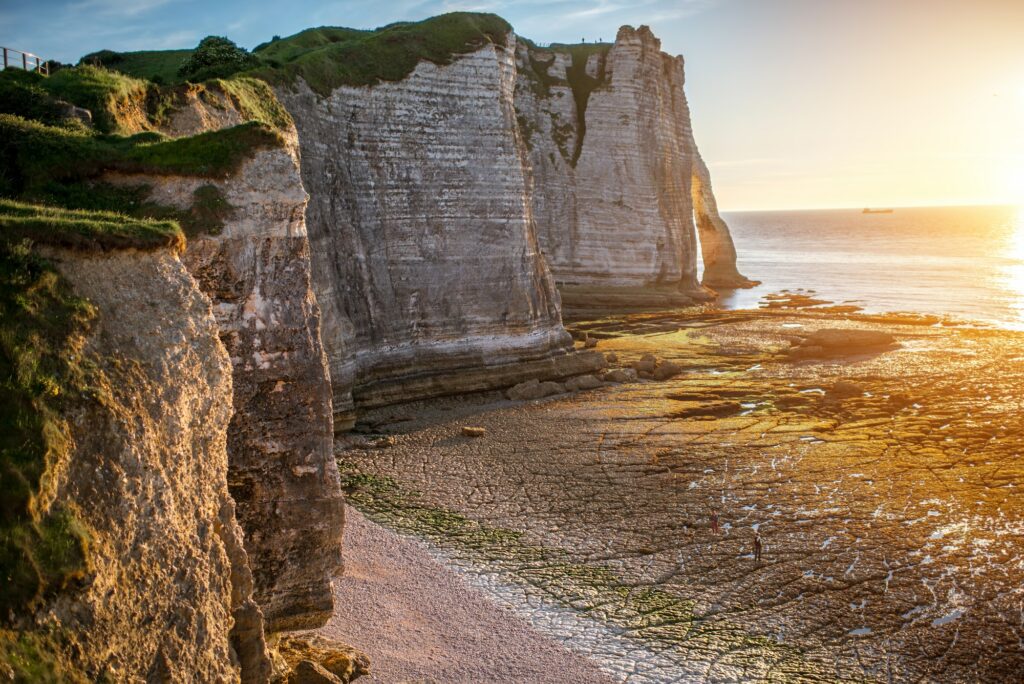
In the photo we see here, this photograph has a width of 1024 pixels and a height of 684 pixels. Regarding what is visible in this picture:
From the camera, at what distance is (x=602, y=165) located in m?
54.3

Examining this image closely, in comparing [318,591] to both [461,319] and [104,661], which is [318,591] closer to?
[104,661]

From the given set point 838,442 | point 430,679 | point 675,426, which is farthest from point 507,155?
point 430,679

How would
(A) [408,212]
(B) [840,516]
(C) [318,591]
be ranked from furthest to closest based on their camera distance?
1. (A) [408,212]
2. (B) [840,516]
3. (C) [318,591]

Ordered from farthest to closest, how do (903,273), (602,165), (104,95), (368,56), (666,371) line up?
1. (903,273)
2. (602,165)
3. (666,371)
4. (368,56)
5. (104,95)

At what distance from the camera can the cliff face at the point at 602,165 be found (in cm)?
5378

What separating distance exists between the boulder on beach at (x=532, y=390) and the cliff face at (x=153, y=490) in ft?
72.4

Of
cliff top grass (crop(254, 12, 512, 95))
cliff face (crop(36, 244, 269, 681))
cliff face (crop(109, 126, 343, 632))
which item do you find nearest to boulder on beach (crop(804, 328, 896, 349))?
cliff top grass (crop(254, 12, 512, 95))

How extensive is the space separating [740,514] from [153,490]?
15623mm

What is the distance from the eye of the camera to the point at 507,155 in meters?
34.7

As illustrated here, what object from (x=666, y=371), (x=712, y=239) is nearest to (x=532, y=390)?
(x=666, y=371)

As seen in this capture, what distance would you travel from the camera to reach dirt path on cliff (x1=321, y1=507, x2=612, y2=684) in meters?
15.8

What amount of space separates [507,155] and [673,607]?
21.1 metres

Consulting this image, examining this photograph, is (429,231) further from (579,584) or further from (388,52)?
(579,584)

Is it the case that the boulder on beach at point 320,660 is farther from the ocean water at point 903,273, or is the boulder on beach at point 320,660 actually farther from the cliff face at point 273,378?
the ocean water at point 903,273
